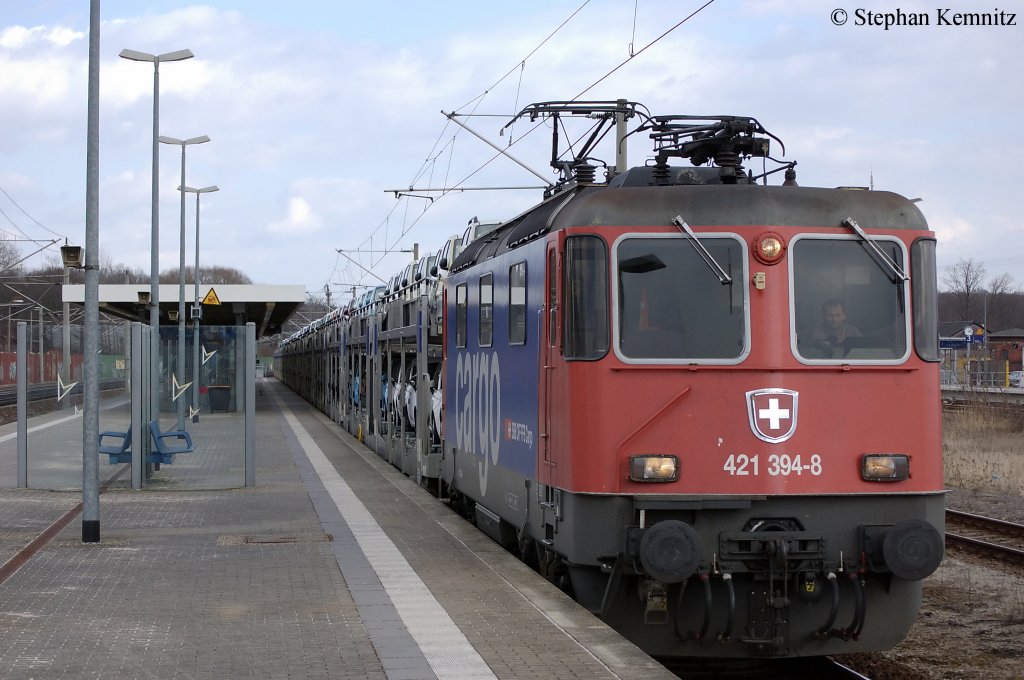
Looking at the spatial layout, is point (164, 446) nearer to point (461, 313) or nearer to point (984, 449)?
point (461, 313)

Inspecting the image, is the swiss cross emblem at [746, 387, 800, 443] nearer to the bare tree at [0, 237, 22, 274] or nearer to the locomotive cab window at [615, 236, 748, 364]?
the locomotive cab window at [615, 236, 748, 364]

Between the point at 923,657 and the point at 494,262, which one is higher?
the point at 494,262

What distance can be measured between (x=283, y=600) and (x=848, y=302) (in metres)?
4.19

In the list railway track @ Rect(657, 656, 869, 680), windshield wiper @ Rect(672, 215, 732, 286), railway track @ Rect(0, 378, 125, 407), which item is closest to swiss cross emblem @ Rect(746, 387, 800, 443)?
windshield wiper @ Rect(672, 215, 732, 286)

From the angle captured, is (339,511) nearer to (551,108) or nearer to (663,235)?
(551,108)

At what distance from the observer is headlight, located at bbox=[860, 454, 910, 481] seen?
7551 mm

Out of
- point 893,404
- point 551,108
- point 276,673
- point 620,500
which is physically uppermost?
point 551,108

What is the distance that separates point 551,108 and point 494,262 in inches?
89.7

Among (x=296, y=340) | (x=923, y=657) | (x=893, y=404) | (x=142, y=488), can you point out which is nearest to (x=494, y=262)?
(x=893, y=404)

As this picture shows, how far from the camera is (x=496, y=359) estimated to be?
10289mm

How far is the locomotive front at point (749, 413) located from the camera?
7.48 metres

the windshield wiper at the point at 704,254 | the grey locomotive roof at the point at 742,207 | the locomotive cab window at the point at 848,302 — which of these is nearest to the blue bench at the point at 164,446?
the grey locomotive roof at the point at 742,207

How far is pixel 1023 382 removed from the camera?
5731 centimetres

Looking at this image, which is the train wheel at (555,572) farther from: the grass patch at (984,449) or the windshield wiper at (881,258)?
the grass patch at (984,449)
